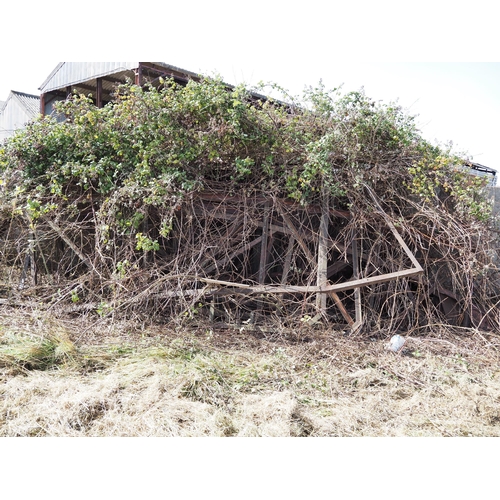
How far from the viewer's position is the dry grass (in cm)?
368

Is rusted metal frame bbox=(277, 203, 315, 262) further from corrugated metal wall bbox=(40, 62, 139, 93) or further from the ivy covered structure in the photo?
corrugated metal wall bbox=(40, 62, 139, 93)

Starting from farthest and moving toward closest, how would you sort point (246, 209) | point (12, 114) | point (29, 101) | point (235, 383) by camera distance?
point (12, 114)
point (29, 101)
point (246, 209)
point (235, 383)

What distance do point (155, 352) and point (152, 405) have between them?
118cm

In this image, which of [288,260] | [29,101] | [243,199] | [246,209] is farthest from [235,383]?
[29,101]

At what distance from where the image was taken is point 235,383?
4.46m

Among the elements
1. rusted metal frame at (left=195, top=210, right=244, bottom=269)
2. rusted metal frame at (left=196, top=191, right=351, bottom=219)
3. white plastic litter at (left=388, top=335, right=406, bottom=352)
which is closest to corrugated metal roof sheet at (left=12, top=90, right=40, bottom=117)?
rusted metal frame at (left=196, top=191, right=351, bottom=219)

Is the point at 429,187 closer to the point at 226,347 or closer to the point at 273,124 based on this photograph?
the point at 273,124

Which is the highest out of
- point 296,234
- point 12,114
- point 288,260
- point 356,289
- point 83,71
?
point 83,71

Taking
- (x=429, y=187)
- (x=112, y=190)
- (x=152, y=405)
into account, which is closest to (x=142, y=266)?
(x=112, y=190)

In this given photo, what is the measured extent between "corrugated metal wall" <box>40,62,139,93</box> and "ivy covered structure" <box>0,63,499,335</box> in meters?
7.79

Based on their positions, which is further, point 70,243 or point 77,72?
point 77,72

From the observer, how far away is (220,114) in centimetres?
630

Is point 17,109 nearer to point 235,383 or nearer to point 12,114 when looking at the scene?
point 12,114

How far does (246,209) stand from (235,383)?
262 centimetres
